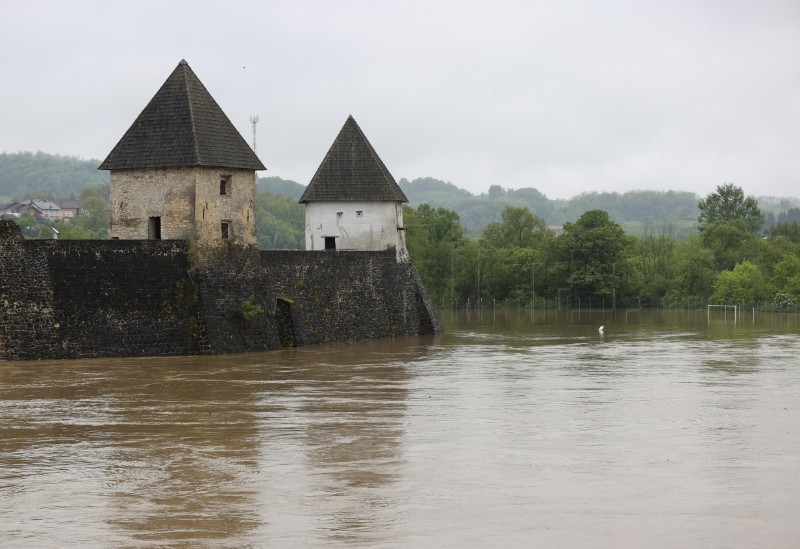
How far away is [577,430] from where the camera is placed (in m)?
18.1

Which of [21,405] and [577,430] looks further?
[21,405]

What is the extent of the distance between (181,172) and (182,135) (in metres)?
1.03

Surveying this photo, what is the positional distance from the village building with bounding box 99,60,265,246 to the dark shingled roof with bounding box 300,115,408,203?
21.9 ft

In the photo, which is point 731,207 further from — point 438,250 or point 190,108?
point 190,108

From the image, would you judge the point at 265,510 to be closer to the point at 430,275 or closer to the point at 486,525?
the point at 486,525

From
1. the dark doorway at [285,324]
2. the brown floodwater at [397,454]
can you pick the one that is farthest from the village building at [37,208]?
the brown floodwater at [397,454]

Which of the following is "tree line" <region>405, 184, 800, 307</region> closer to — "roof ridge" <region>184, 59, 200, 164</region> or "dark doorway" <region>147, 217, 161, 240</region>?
"roof ridge" <region>184, 59, 200, 164</region>

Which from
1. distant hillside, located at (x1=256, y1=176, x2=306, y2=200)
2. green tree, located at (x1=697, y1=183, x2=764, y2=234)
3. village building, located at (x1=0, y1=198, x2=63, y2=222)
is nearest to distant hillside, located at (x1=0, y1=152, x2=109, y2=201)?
distant hillside, located at (x1=256, y1=176, x2=306, y2=200)

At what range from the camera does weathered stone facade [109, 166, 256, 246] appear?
30922 millimetres

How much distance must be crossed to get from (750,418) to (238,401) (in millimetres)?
8820

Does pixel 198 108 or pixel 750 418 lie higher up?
pixel 198 108

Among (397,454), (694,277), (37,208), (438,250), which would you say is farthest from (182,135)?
(37,208)

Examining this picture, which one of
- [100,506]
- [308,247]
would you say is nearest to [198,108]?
[308,247]

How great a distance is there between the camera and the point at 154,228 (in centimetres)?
3156
